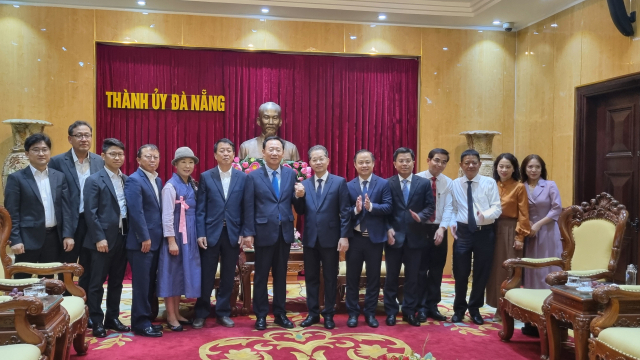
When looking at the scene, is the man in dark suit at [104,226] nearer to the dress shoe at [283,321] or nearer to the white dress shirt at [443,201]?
the dress shoe at [283,321]

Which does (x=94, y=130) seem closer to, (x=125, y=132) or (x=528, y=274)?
(x=125, y=132)

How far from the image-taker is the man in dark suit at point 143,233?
388cm

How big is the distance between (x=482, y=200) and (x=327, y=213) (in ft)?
4.22

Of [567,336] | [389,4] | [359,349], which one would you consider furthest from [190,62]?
[567,336]

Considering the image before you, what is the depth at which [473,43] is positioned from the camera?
22.9 ft

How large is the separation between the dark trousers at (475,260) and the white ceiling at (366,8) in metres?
2.97

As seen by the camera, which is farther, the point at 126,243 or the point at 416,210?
the point at 416,210

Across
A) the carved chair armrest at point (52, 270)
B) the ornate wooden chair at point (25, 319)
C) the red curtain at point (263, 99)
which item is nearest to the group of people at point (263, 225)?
the carved chair armrest at point (52, 270)

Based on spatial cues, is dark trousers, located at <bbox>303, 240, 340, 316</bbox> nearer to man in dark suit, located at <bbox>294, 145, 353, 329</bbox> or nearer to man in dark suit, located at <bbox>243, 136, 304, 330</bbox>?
man in dark suit, located at <bbox>294, 145, 353, 329</bbox>

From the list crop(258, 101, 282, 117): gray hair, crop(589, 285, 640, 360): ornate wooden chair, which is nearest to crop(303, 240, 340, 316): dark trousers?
crop(589, 285, 640, 360): ornate wooden chair

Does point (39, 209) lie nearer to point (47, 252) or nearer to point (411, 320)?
point (47, 252)

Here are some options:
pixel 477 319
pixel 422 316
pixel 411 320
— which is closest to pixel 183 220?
pixel 411 320

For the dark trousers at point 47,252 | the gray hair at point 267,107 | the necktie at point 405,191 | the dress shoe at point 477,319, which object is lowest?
the dress shoe at point 477,319

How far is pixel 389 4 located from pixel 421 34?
78 cm
